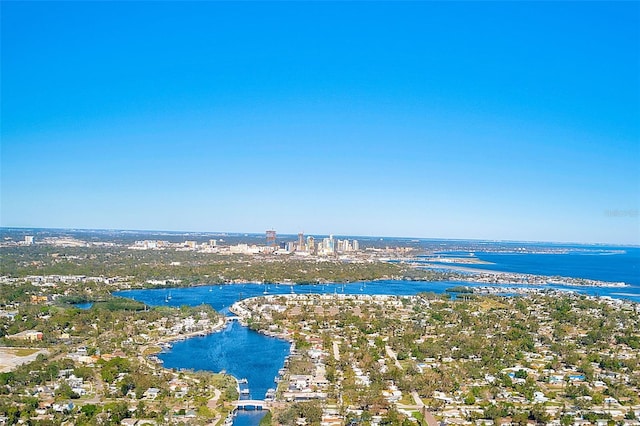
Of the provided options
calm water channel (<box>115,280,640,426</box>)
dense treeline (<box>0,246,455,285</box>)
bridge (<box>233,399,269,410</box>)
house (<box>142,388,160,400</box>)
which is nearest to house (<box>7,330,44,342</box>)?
calm water channel (<box>115,280,640,426</box>)

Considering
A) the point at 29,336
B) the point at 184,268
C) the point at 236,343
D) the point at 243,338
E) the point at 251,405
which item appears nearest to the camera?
the point at 251,405

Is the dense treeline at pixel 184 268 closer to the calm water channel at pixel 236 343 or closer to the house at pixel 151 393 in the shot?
the calm water channel at pixel 236 343

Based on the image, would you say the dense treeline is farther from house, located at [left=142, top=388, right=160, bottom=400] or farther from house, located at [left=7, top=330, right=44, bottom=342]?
house, located at [left=142, top=388, right=160, bottom=400]

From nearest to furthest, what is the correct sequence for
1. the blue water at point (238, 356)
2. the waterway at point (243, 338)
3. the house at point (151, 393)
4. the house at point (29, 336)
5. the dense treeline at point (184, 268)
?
the house at point (151, 393), the blue water at point (238, 356), the waterway at point (243, 338), the house at point (29, 336), the dense treeline at point (184, 268)

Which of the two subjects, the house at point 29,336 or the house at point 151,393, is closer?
the house at point 151,393

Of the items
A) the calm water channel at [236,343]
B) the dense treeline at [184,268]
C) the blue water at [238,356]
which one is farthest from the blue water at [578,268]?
the blue water at [238,356]

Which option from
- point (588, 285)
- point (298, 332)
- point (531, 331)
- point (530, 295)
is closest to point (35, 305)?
point (298, 332)

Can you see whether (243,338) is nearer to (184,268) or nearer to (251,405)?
(251,405)

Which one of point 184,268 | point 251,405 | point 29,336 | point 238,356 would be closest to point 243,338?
point 238,356

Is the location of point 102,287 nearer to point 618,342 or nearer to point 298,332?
point 298,332
